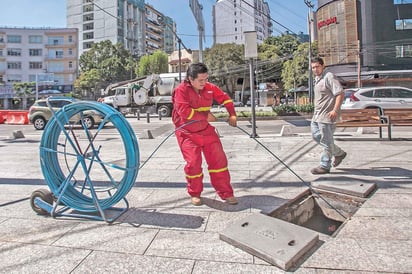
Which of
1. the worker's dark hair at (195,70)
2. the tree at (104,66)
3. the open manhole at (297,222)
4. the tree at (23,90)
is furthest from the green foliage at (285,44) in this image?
the worker's dark hair at (195,70)

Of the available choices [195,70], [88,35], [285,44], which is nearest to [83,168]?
[195,70]

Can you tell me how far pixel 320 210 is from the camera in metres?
3.96

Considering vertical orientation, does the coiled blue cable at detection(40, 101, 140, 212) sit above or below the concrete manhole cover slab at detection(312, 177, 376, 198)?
above

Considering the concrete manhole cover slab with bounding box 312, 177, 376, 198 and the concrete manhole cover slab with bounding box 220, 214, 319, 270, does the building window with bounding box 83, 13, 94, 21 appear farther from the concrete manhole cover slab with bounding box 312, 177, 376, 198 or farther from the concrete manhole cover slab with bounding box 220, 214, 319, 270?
the concrete manhole cover slab with bounding box 220, 214, 319, 270

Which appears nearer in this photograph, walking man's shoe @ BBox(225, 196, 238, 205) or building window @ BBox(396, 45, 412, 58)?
walking man's shoe @ BBox(225, 196, 238, 205)

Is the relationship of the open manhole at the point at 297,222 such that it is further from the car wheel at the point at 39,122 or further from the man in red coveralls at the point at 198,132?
the car wheel at the point at 39,122

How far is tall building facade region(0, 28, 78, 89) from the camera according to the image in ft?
209

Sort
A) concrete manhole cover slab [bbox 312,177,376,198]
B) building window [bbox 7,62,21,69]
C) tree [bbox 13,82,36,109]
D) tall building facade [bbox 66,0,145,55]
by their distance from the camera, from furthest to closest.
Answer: tall building facade [bbox 66,0,145,55] < building window [bbox 7,62,21,69] < tree [bbox 13,82,36,109] < concrete manhole cover slab [bbox 312,177,376,198]

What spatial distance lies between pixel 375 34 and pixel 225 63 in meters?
23.4

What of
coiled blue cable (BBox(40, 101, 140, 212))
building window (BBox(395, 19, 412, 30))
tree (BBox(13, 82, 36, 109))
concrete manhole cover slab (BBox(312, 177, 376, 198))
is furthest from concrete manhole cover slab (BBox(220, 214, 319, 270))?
tree (BBox(13, 82, 36, 109))

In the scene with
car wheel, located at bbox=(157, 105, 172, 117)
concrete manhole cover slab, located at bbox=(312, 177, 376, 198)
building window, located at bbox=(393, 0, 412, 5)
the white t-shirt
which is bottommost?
concrete manhole cover slab, located at bbox=(312, 177, 376, 198)

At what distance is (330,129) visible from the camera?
4.86m

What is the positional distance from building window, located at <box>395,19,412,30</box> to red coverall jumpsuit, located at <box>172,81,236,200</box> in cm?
4137

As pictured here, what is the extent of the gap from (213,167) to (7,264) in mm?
2072
